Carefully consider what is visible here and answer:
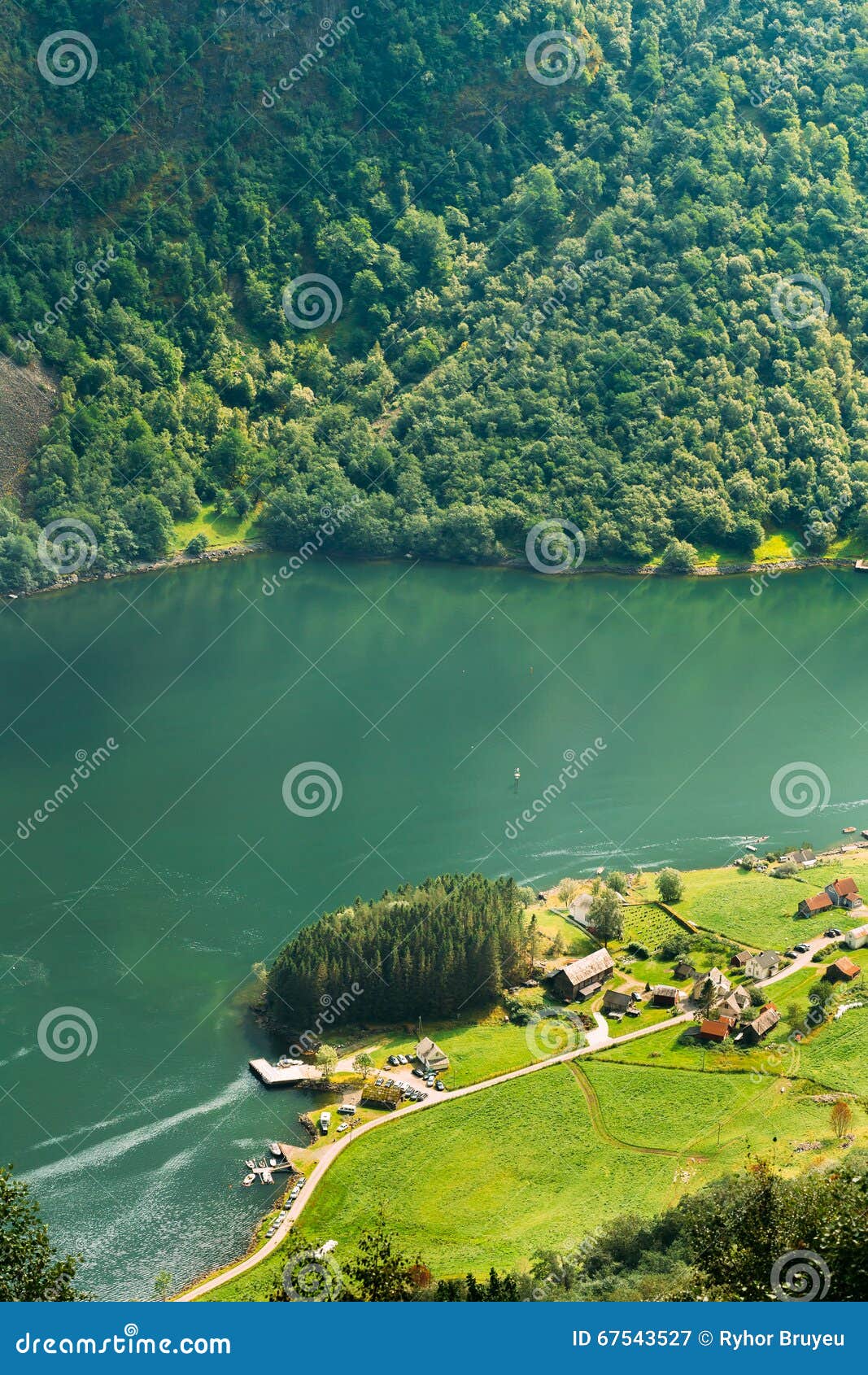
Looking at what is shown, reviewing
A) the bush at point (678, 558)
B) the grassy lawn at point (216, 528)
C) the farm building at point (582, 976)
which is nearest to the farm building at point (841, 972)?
the farm building at point (582, 976)

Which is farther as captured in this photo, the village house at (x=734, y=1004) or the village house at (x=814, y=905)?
the village house at (x=814, y=905)

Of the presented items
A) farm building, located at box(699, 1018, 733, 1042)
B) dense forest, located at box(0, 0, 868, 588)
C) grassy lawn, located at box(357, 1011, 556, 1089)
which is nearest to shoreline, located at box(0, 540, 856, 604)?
dense forest, located at box(0, 0, 868, 588)

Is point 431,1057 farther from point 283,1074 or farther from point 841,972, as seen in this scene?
point 841,972

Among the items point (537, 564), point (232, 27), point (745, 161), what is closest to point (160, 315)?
point (232, 27)

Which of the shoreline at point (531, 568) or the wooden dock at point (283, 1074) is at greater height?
the shoreline at point (531, 568)

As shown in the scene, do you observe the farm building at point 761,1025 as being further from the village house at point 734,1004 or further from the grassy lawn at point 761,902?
the grassy lawn at point 761,902

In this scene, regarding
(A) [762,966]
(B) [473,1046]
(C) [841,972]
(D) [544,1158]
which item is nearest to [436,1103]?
(B) [473,1046]

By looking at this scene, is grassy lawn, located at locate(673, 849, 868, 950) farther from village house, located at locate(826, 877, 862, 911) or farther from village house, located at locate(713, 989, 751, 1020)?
village house, located at locate(713, 989, 751, 1020)
